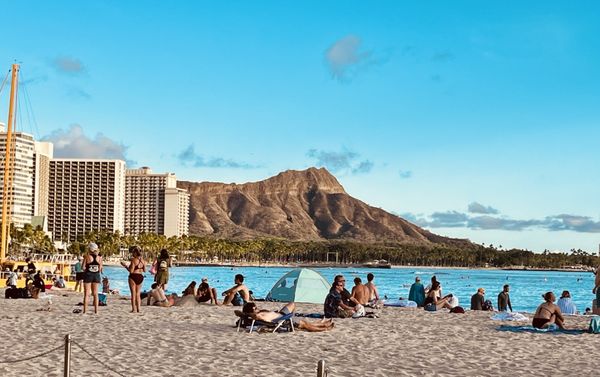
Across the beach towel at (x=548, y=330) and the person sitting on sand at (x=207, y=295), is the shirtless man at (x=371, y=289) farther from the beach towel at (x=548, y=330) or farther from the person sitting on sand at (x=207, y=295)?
the beach towel at (x=548, y=330)

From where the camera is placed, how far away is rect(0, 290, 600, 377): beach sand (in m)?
12.2

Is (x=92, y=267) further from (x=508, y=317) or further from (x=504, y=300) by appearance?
(x=504, y=300)

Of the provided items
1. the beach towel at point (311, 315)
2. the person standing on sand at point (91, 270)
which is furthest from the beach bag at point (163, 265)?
the beach towel at point (311, 315)

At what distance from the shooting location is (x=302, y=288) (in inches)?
1117

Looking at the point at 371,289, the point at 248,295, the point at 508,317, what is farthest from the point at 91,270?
the point at 508,317

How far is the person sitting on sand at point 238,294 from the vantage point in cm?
2358

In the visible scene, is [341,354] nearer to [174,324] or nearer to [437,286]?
[174,324]

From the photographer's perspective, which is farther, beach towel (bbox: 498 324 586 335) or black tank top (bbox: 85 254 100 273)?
black tank top (bbox: 85 254 100 273)

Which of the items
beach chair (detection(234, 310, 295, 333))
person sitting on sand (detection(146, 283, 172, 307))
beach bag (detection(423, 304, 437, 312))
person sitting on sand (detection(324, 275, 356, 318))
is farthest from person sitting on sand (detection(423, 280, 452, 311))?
beach chair (detection(234, 310, 295, 333))

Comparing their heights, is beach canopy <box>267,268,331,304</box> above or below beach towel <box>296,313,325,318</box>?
above

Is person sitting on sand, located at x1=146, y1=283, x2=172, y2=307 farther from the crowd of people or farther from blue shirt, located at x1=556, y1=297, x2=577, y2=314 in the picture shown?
blue shirt, located at x1=556, y1=297, x2=577, y2=314

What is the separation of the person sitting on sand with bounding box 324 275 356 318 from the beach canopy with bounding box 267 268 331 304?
6563mm

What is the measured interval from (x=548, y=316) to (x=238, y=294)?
10436 millimetres

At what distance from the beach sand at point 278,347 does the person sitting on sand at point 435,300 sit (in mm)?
4369
